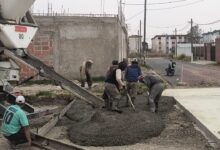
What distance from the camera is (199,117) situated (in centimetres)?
1175

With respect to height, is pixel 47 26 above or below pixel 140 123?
above

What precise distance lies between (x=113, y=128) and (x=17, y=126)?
2438 mm

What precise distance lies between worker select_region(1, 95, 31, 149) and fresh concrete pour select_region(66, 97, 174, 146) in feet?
4.66

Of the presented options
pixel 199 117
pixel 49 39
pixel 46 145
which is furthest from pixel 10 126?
pixel 49 39

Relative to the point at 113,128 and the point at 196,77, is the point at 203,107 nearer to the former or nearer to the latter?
the point at 113,128

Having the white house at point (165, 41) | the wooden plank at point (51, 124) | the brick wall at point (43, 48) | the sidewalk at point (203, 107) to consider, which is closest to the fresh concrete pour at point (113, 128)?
the wooden plank at point (51, 124)

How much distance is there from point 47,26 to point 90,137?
13.6 meters

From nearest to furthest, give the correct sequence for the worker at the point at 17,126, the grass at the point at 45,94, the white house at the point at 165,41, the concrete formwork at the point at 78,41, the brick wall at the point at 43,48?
the worker at the point at 17,126 < the grass at the point at 45,94 < the brick wall at the point at 43,48 < the concrete formwork at the point at 78,41 < the white house at the point at 165,41

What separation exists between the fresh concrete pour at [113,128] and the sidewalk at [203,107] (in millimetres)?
1117

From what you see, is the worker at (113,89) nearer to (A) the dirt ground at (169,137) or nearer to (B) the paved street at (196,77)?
(A) the dirt ground at (169,137)

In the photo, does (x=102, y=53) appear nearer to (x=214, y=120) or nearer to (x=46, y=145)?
(x=214, y=120)

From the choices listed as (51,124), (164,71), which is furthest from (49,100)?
(164,71)

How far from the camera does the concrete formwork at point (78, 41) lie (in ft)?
73.7

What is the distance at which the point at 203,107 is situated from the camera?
1361cm
